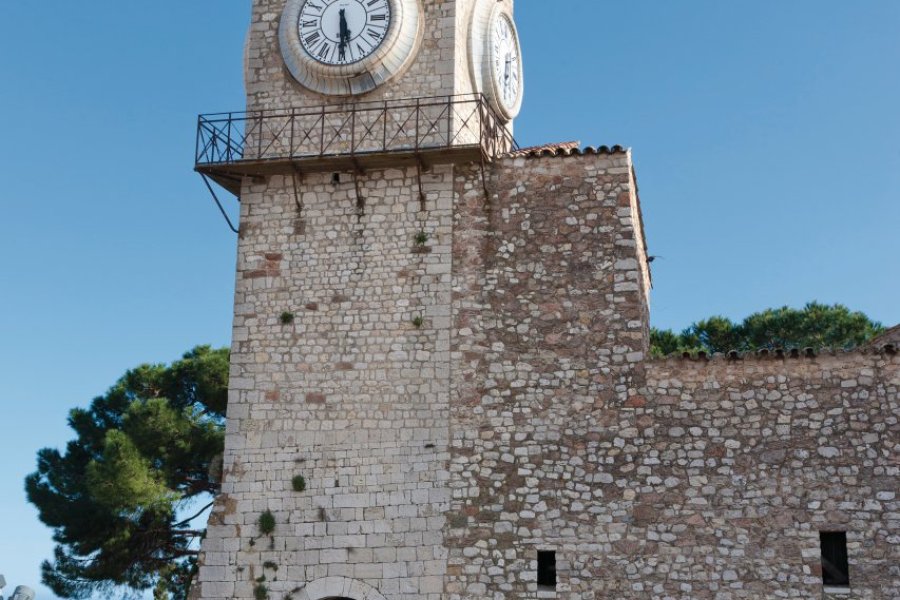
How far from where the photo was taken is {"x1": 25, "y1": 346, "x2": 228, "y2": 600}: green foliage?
21.4 meters

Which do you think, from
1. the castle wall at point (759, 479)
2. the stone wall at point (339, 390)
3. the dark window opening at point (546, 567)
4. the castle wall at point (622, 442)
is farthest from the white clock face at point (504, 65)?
the dark window opening at point (546, 567)

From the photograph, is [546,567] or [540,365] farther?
[540,365]

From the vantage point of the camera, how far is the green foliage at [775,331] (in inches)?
997

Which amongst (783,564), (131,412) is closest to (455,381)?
(783,564)

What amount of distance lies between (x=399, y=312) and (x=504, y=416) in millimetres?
2037

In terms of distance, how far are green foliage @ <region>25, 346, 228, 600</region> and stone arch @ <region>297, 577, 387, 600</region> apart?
20.9 feet

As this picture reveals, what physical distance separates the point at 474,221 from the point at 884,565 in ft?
22.3

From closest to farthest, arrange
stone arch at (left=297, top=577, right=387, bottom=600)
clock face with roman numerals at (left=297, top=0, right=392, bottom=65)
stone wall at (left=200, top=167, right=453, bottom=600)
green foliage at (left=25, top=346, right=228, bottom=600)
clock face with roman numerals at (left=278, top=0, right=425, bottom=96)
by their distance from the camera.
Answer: stone arch at (left=297, top=577, right=387, bottom=600), stone wall at (left=200, top=167, right=453, bottom=600), clock face with roman numerals at (left=278, top=0, right=425, bottom=96), clock face with roman numerals at (left=297, top=0, right=392, bottom=65), green foliage at (left=25, top=346, right=228, bottom=600)

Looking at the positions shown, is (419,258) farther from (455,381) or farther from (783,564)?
(783,564)

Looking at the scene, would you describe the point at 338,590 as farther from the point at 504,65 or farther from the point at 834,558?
the point at 504,65

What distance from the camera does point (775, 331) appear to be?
25.5 meters

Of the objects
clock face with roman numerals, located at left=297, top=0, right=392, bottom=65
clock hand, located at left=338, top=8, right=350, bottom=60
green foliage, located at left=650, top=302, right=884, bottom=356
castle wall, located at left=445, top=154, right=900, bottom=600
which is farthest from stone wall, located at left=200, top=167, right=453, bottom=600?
green foliage, located at left=650, top=302, right=884, bottom=356

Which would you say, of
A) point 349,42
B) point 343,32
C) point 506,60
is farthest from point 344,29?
point 506,60

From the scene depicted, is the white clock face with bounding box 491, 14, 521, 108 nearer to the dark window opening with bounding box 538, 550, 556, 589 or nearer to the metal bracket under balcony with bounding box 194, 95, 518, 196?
the metal bracket under balcony with bounding box 194, 95, 518, 196
